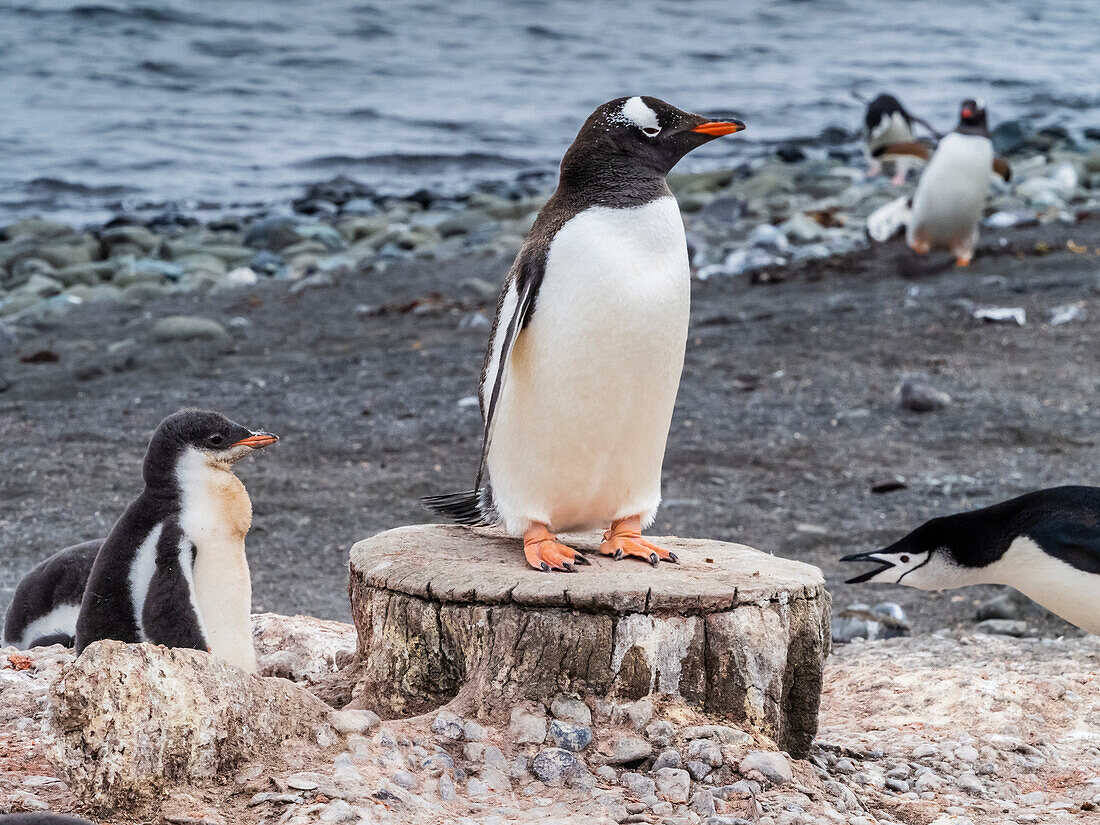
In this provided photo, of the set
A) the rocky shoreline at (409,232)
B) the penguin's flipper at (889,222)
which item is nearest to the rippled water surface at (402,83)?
the rocky shoreline at (409,232)

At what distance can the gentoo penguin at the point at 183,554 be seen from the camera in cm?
307

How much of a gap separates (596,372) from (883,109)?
14106 mm

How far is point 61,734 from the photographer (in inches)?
92.3

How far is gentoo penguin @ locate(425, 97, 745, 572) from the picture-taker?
308 centimetres

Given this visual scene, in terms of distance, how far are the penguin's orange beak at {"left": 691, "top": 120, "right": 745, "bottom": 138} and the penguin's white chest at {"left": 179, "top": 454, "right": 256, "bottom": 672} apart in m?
1.55

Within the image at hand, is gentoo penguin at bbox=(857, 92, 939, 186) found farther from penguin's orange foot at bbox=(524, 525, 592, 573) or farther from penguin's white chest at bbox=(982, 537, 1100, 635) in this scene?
penguin's orange foot at bbox=(524, 525, 592, 573)

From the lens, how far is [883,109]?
16.0 metres

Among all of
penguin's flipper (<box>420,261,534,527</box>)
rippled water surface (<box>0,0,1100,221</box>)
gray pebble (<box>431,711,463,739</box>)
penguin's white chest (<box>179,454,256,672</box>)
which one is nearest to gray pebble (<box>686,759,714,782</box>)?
gray pebble (<box>431,711,463,739</box>)

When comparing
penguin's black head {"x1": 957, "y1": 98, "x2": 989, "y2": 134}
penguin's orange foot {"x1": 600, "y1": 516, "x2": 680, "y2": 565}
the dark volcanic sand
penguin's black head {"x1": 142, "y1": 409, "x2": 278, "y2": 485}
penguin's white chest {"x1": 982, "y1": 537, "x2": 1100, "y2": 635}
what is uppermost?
penguin's black head {"x1": 957, "y1": 98, "x2": 989, "y2": 134}

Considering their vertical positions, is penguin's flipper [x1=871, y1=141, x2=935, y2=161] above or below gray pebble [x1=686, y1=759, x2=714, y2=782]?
above

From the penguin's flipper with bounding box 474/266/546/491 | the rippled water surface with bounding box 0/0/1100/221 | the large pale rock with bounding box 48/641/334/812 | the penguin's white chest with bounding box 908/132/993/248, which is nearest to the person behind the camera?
the large pale rock with bounding box 48/641/334/812

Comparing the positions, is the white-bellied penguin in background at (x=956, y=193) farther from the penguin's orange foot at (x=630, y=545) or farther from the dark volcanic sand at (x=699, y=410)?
the penguin's orange foot at (x=630, y=545)

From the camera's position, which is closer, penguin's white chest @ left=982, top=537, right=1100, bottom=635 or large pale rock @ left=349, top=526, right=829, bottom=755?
large pale rock @ left=349, top=526, right=829, bottom=755

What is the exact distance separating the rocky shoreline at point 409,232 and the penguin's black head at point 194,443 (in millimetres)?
8217
